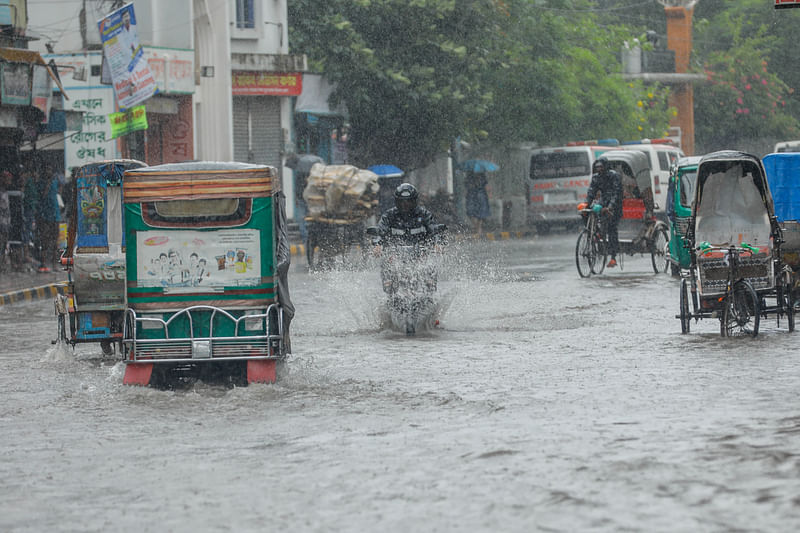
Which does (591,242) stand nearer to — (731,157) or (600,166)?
(600,166)

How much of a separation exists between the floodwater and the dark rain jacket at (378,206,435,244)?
3.40ft

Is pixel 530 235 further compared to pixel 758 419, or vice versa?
pixel 530 235

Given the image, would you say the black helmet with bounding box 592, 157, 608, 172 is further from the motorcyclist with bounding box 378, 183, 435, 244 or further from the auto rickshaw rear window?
the auto rickshaw rear window

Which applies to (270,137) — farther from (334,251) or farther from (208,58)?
(334,251)

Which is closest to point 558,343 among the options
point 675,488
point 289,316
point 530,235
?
point 289,316

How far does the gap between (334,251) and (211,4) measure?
41.9 feet

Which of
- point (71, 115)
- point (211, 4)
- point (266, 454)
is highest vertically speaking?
point (211, 4)

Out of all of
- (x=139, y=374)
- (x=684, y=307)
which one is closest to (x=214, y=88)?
(x=684, y=307)

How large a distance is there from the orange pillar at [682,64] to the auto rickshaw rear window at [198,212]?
181 feet

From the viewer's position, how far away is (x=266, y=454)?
761cm

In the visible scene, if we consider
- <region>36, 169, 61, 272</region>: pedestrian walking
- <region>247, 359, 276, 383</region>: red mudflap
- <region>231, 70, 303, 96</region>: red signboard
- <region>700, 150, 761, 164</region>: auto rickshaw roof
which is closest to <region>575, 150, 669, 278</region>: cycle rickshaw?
<region>700, 150, 761, 164</region>: auto rickshaw roof

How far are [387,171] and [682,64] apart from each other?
31080 mm

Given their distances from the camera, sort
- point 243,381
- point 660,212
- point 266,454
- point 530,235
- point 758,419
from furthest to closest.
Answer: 1. point 530,235
2. point 660,212
3. point 243,381
4. point 758,419
5. point 266,454

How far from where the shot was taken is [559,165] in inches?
1503
